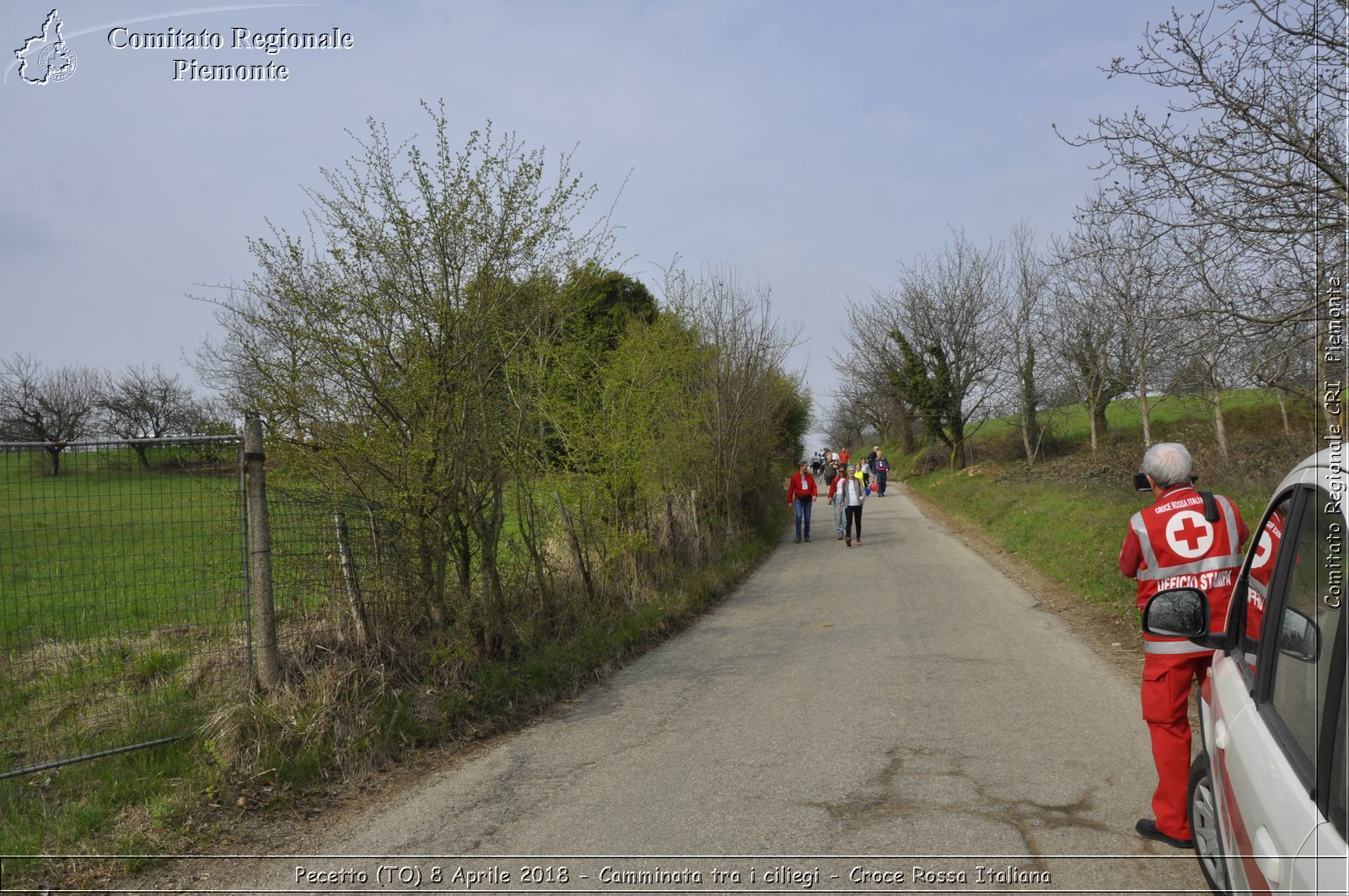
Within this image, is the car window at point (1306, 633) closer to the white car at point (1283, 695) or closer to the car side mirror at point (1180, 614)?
the white car at point (1283, 695)

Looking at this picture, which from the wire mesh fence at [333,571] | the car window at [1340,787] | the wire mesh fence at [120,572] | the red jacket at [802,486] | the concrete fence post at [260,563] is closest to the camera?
the car window at [1340,787]

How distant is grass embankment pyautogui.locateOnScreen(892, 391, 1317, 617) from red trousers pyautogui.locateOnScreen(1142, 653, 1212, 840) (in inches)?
262

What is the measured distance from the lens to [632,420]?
11.8 metres

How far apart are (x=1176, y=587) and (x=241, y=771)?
16.5 feet

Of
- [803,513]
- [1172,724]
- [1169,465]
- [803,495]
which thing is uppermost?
[1169,465]

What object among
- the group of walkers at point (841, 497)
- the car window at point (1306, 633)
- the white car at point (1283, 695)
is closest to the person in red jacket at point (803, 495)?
the group of walkers at point (841, 497)

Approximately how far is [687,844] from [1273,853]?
2679mm

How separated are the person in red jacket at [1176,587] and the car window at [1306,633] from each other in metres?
1.25

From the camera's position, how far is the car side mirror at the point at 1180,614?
3264 mm

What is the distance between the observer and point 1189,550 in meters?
4.07

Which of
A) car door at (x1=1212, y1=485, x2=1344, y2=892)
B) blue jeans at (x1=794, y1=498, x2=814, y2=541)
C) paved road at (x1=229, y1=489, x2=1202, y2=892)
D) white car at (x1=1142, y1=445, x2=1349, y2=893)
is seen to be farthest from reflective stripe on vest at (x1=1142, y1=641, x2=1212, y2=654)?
blue jeans at (x1=794, y1=498, x2=814, y2=541)

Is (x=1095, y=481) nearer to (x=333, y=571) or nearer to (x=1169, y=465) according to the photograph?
(x=1169, y=465)

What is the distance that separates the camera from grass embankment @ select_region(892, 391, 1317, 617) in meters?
13.0

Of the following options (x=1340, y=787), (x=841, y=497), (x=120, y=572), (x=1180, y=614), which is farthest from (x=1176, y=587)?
(x=841, y=497)
